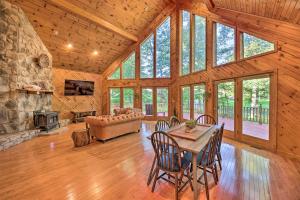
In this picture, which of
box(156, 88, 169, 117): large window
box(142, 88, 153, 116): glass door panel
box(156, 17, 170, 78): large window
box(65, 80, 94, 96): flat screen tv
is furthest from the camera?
box(142, 88, 153, 116): glass door panel

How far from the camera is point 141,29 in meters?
8.70

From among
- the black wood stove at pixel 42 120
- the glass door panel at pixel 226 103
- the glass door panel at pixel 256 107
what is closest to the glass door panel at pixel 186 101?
the glass door panel at pixel 226 103

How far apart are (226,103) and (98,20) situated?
6.14 meters

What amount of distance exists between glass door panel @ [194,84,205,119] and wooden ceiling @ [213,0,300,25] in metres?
3.04

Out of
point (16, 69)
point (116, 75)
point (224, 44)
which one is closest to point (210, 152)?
point (224, 44)

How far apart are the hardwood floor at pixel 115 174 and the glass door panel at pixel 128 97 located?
17.3ft

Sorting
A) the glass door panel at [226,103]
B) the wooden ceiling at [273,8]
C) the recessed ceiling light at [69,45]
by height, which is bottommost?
the glass door panel at [226,103]

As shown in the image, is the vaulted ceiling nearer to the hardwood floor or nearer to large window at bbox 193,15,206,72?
large window at bbox 193,15,206,72

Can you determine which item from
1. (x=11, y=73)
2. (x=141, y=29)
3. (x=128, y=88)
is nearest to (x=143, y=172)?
(x=11, y=73)

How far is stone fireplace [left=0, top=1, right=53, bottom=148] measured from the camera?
4.56 metres

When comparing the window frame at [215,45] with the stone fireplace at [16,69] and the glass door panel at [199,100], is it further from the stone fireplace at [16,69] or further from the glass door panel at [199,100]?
the stone fireplace at [16,69]

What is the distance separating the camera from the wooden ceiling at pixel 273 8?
120 inches

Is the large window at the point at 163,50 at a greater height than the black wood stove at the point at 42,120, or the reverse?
the large window at the point at 163,50

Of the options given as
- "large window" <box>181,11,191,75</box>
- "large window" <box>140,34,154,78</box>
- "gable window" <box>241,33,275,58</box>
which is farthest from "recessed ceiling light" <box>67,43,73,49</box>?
"gable window" <box>241,33,275,58</box>
